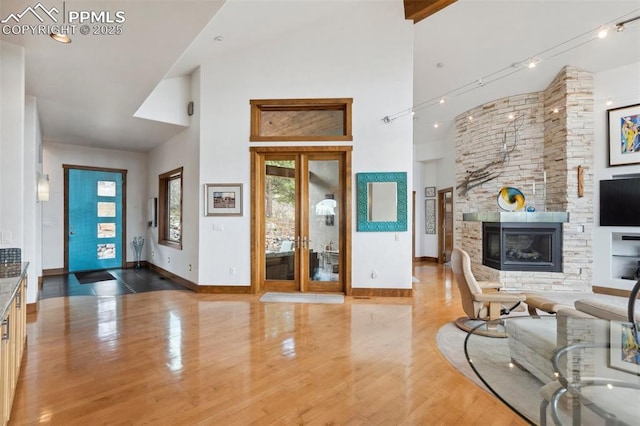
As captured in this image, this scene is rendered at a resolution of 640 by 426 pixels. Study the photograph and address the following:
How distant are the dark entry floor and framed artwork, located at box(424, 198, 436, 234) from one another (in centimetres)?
699

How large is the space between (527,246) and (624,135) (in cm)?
240

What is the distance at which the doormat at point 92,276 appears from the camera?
5930 mm

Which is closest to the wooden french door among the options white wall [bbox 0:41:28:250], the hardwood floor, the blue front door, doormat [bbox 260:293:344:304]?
doormat [bbox 260:293:344:304]

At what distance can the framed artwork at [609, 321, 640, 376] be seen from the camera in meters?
1.56

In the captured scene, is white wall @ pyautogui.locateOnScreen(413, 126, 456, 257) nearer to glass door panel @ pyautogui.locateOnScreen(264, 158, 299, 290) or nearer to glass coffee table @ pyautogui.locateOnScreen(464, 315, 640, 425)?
glass door panel @ pyautogui.locateOnScreen(264, 158, 299, 290)

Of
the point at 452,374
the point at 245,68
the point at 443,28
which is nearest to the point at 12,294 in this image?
the point at 452,374

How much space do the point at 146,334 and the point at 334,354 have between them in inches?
82.0

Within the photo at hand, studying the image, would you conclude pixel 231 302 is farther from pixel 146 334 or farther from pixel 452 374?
pixel 452 374

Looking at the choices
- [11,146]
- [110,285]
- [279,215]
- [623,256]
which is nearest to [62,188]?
[110,285]

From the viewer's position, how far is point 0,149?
3.21 metres

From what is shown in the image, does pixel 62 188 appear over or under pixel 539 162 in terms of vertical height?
under

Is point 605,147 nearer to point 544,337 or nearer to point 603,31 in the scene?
point 603,31

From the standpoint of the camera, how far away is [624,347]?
1.76 m

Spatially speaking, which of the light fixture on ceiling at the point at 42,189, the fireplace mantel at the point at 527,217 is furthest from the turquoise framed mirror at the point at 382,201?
the light fixture on ceiling at the point at 42,189
